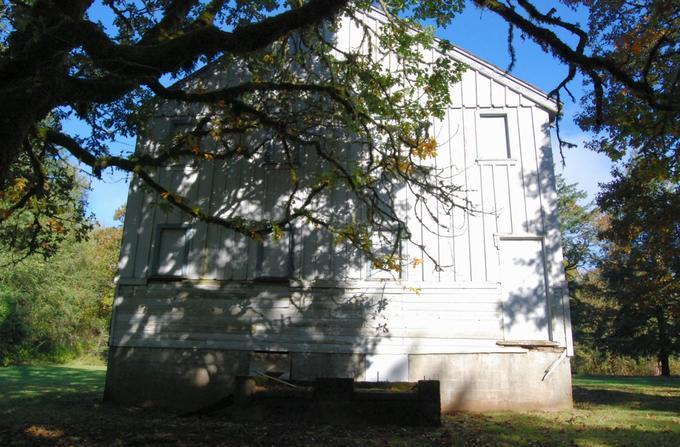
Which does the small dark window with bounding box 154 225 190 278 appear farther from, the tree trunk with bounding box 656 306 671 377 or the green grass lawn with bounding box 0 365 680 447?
the tree trunk with bounding box 656 306 671 377

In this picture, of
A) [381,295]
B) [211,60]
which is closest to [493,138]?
[381,295]

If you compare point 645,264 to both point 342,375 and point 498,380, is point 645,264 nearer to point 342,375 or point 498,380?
point 498,380

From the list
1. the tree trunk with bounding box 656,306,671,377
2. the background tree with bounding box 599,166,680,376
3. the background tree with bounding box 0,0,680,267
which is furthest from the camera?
the tree trunk with bounding box 656,306,671,377

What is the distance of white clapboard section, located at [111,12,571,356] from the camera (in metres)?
14.3

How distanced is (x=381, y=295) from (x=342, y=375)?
2356 mm

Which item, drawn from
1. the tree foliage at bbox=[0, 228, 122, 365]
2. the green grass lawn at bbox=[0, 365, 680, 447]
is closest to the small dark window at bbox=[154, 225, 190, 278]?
the green grass lawn at bbox=[0, 365, 680, 447]

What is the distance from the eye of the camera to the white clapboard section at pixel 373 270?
14.3 m

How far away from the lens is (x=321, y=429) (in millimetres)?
9961

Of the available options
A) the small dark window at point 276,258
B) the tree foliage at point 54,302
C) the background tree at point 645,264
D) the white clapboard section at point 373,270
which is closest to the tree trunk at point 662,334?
the background tree at point 645,264

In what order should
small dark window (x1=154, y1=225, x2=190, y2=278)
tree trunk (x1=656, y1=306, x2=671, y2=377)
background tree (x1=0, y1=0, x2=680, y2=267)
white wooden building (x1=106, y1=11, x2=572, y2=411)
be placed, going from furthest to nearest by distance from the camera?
tree trunk (x1=656, y1=306, x2=671, y2=377), small dark window (x1=154, y1=225, x2=190, y2=278), white wooden building (x1=106, y1=11, x2=572, y2=411), background tree (x1=0, y1=0, x2=680, y2=267)

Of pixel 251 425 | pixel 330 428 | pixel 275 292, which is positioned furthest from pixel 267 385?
pixel 275 292

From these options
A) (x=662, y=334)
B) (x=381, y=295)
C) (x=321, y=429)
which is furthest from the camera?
(x=662, y=334)

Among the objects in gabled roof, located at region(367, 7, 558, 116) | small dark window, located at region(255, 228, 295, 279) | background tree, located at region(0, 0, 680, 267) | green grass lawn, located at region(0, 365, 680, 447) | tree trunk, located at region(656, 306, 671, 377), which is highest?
gabled roof, located at region(367, 7, 558, 116)

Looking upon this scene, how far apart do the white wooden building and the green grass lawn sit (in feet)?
4.34
